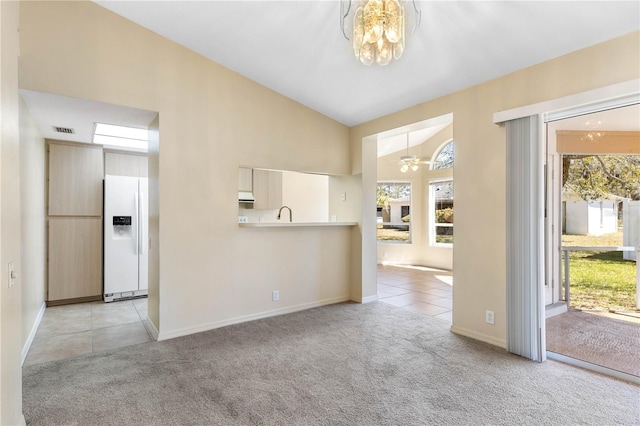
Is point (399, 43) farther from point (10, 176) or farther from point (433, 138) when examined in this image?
point (433, 138)

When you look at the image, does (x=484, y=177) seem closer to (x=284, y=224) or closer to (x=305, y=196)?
(x=284, y=224)

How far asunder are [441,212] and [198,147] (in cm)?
620

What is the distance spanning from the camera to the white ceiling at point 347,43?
2.32 m

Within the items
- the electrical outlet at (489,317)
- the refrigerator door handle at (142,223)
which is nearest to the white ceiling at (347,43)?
A: the refrigerator door handle at (142,223)

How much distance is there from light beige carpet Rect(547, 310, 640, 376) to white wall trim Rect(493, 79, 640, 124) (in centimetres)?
191

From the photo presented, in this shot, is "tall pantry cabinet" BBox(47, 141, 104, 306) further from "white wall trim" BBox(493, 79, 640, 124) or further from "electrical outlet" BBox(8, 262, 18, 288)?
"white wall trim" BBox(493, 79, 640, 124)

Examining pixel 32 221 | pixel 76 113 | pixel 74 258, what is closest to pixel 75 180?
pixel 74 258

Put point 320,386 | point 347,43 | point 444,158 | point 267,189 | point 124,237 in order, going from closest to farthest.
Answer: point 320,386 → point 347,43 → point 124,237 → point 267,189 → point 444,158

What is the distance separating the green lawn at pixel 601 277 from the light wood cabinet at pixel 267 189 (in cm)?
409

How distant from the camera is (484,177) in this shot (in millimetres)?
3215

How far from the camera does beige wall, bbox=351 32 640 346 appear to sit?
9.05 feet

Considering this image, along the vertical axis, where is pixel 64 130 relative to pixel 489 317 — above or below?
above

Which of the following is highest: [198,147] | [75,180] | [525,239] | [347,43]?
[347,43]

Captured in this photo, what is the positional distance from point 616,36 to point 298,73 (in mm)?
2642
